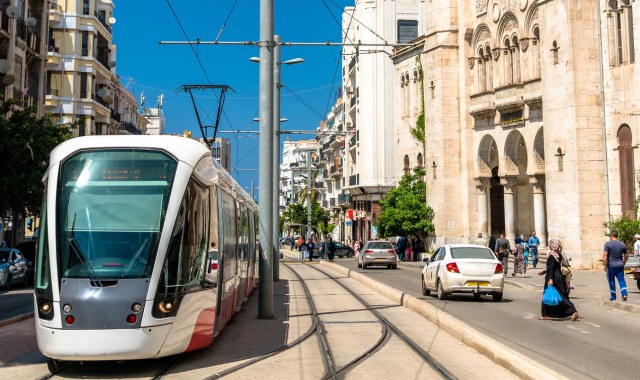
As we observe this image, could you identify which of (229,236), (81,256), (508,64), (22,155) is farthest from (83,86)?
(81,256)

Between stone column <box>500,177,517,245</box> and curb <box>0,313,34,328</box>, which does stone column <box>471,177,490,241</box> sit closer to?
stone column <box>500,177,517,245</box>

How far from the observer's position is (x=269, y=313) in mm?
14492

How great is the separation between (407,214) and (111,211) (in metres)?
37.6

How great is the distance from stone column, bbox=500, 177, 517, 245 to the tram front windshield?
3382cm

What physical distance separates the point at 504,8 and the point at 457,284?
25162 mm

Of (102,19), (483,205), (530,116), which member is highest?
(102,19)

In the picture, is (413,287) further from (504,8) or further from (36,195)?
(504,8)

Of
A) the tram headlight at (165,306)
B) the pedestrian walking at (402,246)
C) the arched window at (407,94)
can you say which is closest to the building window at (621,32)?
the pedestrian walking at (402,246)

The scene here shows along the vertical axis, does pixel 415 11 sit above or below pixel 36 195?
above

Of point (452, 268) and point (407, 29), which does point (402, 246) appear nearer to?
point (407, 29)

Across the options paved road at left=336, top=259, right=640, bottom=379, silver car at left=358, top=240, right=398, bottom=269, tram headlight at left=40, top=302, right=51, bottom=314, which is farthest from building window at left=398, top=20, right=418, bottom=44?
tram headlight at left=40, top=302, right=51, bottom=314

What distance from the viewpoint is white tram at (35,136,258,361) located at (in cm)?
812

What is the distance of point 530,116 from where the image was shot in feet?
123

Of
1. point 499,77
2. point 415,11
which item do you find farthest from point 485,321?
point 415,11
